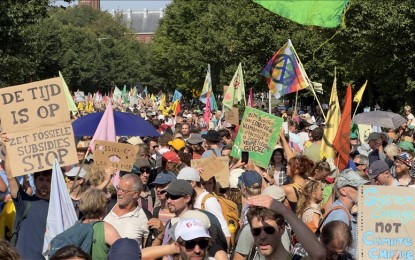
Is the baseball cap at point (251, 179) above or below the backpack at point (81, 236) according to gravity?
below

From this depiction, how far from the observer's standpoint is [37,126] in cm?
849

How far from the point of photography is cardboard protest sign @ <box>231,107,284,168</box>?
11844 millimetres

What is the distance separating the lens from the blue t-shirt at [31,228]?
7297 millimetres

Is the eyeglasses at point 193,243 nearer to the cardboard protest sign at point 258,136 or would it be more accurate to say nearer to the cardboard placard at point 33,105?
the cardboard placard at point 33,105

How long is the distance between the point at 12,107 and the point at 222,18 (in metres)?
42.2

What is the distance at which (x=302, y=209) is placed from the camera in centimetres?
827

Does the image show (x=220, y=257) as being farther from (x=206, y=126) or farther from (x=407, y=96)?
(x=407, y=96)

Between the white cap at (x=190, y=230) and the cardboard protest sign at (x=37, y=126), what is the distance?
9.05 ft

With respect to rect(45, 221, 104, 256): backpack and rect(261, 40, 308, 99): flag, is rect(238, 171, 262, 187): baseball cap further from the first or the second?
rect(261, 40, 308, 99): flag

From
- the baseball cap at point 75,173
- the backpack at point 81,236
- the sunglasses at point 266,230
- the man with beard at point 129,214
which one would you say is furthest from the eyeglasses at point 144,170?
the sunglasses at point 266,230

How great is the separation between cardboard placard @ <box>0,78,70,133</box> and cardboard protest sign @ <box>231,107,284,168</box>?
3.60 meters

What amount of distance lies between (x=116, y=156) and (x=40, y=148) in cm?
200

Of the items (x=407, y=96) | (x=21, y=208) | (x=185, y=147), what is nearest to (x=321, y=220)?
(x=21, y=208)

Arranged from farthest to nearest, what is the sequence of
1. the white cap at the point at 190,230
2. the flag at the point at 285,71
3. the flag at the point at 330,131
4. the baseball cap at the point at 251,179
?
the flag at the point at 285,71
the flag at the point at 330,131
the baseball cap at the point at 251,179
the white cap at the point at 190,230
